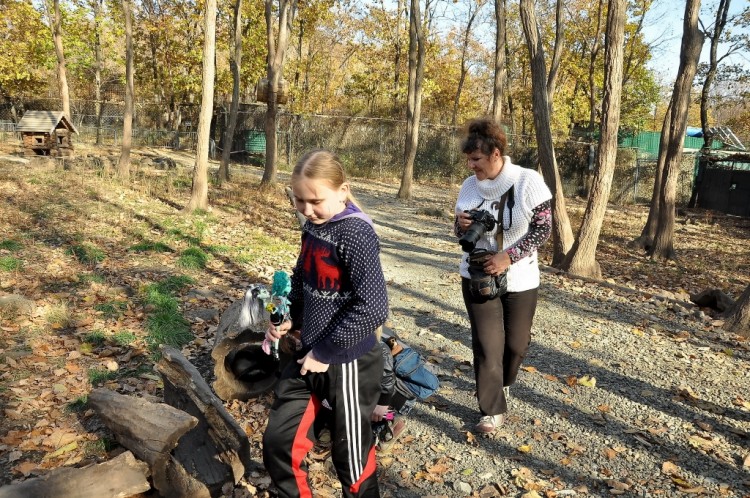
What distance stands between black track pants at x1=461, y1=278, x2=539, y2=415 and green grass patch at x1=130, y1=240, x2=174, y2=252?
6287 mm

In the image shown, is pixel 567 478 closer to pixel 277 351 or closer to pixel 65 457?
pixel 277 351

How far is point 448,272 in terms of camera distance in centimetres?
916

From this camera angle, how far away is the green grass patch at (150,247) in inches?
335

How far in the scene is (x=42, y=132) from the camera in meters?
18.0

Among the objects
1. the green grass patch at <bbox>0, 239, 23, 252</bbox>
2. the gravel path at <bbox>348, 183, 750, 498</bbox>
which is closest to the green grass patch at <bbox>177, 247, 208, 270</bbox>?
the green grass patch at <bbox>0, 239, 23, 252</bbox>

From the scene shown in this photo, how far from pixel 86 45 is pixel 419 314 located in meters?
32.7

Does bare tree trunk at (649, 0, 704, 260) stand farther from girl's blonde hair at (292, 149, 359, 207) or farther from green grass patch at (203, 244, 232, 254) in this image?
girl's blonde hair at (292, 149, 359, 207)

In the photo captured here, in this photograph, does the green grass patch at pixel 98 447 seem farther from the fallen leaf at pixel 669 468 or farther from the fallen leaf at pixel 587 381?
the fallen leaf at pixel 587 381

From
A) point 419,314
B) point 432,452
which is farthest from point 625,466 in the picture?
point 419,314

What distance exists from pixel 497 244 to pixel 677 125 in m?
9.30

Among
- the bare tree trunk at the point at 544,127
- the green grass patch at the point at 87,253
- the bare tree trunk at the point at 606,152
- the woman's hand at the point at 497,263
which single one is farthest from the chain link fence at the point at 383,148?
the woman's hand at the point at 497,263

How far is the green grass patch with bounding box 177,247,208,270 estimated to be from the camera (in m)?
7.93

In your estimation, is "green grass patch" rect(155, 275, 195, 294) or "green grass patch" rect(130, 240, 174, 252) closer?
"green grass patch" rect(155, 275, 195, 294)

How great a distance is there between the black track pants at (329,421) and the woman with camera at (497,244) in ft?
4.12
